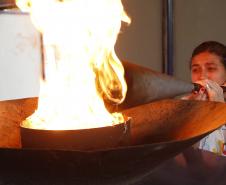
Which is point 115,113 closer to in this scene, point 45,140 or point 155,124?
point 155,124

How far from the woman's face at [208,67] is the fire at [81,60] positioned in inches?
40.9

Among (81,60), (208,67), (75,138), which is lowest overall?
(208,67)

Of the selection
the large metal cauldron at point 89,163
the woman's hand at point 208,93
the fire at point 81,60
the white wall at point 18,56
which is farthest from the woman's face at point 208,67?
the large metal cauldron at point 89,163

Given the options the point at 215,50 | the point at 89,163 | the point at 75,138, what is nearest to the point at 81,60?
the point at 75,138

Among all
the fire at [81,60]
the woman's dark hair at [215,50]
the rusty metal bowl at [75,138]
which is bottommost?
the woman's dark hair at [215,50]

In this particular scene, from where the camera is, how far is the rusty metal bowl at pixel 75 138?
0.77 meters

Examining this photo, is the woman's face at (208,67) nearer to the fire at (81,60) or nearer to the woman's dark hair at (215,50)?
the woman's dark hair at (215,50)

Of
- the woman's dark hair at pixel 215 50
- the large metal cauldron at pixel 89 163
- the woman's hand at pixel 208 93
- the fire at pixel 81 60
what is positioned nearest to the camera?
the large metal cauldron at pixel 89 163

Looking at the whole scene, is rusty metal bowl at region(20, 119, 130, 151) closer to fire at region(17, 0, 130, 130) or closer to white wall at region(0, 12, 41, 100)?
fire at region(17, 0, 130, 130)

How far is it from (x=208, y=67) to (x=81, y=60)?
1162mm

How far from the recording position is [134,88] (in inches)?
36.3

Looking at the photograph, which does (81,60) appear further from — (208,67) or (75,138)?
(208,67)

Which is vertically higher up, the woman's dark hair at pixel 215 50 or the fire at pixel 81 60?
the fire at pixel 81 60

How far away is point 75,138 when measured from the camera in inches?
30.4
